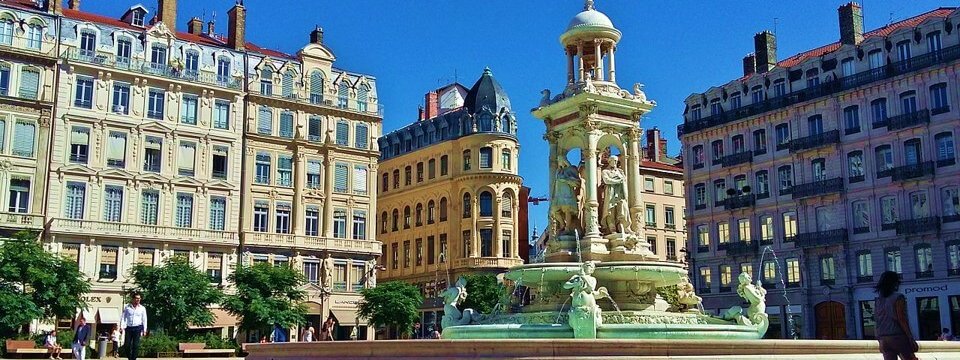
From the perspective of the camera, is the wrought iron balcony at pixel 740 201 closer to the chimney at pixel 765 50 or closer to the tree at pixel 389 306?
the chimney at pixel 765 50

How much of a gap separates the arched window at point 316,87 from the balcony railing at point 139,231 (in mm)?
10167

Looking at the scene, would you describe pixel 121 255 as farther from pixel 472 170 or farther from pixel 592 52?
pixel 592 52

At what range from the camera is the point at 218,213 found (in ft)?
178

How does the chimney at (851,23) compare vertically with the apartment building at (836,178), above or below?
above

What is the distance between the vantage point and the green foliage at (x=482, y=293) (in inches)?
2351

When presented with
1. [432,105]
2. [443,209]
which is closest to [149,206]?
[443,209]

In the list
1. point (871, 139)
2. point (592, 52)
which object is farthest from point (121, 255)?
point (871, 139)

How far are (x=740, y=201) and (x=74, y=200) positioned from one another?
123 feet

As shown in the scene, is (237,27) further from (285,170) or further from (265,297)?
(265,297)

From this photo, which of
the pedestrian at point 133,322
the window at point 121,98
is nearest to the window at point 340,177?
the window at point 121,98

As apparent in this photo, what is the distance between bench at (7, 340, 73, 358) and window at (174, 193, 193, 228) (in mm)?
17165

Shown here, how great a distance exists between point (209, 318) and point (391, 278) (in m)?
28.7

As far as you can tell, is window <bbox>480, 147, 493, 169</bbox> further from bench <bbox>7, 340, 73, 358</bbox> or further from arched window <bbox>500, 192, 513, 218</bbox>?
bench <bbox>7, 340, 73, 358</bbox>

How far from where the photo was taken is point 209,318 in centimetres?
4631
